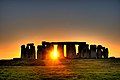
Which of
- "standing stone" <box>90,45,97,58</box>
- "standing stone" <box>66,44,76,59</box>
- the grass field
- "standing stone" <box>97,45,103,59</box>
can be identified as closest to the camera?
the grass field

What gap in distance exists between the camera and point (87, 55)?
99938mm

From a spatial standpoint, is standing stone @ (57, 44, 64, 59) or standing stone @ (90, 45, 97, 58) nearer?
standing stone @ (90, 45, 97, 58)

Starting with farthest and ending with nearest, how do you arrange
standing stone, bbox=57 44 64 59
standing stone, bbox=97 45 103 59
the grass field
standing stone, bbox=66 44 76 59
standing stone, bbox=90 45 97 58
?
standing stone, bbox=57 44 64 59, standing stone, bbox=97 45 103 59, standing stone, bbox=66 44 76 59, standing stone, bbox=90 45 97 58, the grass field

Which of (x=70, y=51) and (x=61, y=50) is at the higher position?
(x=61, y=50)

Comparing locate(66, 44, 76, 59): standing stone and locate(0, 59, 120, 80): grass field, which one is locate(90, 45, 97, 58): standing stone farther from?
locate(0, 59, 120, 80): grass field

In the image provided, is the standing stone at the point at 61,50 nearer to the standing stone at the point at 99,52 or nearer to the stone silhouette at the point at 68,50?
the stone silhouette at the point at 68,50

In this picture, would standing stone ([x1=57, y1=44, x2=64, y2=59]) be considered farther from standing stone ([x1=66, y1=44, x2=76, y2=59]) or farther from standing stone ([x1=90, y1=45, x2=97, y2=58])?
standing stone ([x1=90, y1=45, x2=97, y2=58])

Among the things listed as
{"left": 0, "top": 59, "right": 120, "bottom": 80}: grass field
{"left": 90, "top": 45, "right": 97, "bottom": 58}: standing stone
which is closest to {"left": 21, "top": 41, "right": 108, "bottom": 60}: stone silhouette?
{"left": 90, "top": 45, "right": 97, "bottom": 58}: standing stone

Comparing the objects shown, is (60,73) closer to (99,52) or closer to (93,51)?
(93,51)

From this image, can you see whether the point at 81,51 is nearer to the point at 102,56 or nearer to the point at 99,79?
the point at 102,56

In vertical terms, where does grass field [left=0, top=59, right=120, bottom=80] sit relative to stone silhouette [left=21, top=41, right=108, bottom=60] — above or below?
below

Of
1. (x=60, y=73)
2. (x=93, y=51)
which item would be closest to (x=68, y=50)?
(x=93, y=51)

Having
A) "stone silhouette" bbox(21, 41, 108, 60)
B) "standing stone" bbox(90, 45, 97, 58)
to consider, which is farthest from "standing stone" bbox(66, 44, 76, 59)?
"standing stone" bbox(90, 45, 97, 58)

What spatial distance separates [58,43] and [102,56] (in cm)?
1300
